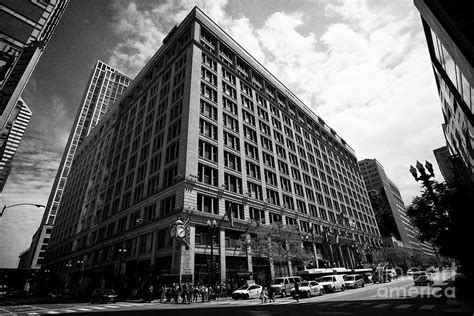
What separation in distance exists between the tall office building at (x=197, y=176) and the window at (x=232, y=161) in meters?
0.19

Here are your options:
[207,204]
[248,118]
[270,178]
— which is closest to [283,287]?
[207,204]

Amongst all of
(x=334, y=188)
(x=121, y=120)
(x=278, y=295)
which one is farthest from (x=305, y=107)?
(x=278, y=295)

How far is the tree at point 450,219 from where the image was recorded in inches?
754

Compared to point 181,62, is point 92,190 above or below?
below

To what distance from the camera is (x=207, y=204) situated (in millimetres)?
34000

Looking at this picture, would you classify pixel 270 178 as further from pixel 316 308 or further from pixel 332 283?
pixel 316 308

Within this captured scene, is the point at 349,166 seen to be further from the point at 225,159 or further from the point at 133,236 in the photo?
the point at 133,236

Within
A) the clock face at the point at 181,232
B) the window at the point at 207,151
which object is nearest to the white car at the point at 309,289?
the clock face at the point at 181,232

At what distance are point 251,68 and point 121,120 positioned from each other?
36466 millimetres

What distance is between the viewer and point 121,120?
64312 millimetres

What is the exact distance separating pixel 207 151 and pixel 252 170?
10.6 m

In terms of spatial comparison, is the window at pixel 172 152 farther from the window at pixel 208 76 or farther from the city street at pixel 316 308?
the city street at pixel 316 308

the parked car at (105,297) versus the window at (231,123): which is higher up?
the window at (231,123)

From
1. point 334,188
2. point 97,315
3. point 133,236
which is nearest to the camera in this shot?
point 97,315
